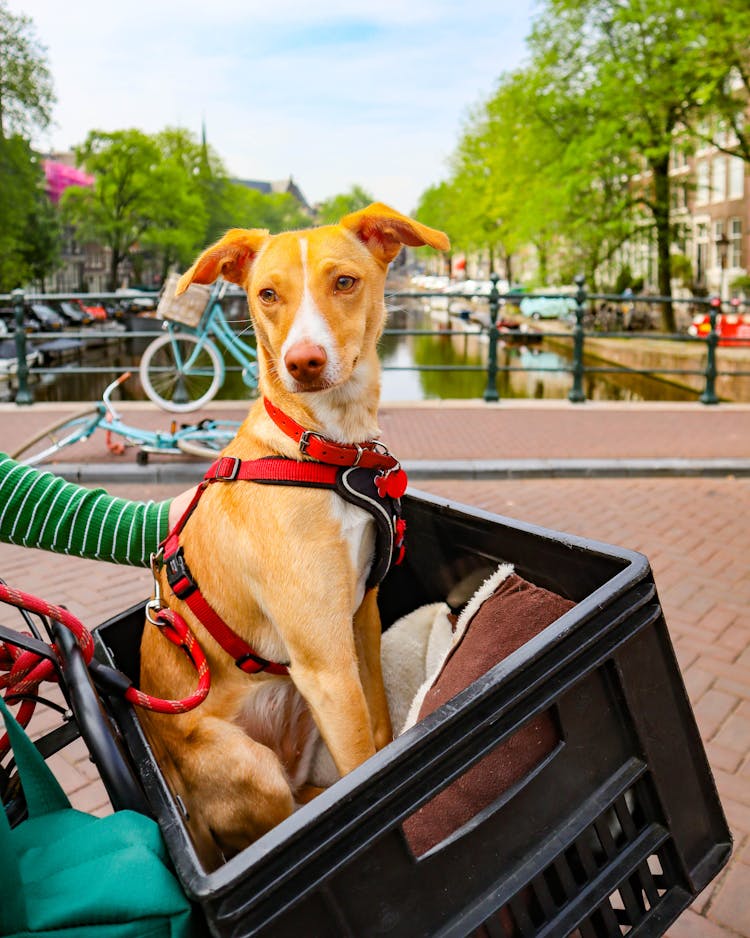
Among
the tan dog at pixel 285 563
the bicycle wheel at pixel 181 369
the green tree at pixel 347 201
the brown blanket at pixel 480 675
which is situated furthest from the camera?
the green tree at pixel 347 201

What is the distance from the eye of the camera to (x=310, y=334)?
155cm

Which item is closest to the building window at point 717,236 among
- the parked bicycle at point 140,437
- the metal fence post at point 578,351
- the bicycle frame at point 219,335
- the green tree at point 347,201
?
the metal fence post at point 578,351

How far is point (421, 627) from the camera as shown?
2068 millimetres

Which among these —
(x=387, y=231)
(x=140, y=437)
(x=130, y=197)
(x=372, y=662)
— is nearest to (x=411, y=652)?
(x=372, y=662)

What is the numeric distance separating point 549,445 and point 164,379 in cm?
451

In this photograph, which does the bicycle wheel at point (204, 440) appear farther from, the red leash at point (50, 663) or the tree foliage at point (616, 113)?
the tree foliage at point (616, 113)

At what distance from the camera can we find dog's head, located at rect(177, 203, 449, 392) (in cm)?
156

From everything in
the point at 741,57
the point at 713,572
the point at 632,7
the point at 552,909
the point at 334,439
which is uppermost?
the point at 632,7

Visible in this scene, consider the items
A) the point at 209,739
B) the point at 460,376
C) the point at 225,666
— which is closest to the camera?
the point at 209,739

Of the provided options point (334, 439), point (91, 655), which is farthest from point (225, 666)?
point (334, 439)

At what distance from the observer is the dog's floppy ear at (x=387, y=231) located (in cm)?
176

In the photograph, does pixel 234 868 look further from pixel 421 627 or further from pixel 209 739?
pixel 421 627

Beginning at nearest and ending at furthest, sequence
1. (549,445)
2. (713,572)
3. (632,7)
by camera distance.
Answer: (713,572) < (549,445) < (632,7)

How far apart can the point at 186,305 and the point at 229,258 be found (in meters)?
6.24
